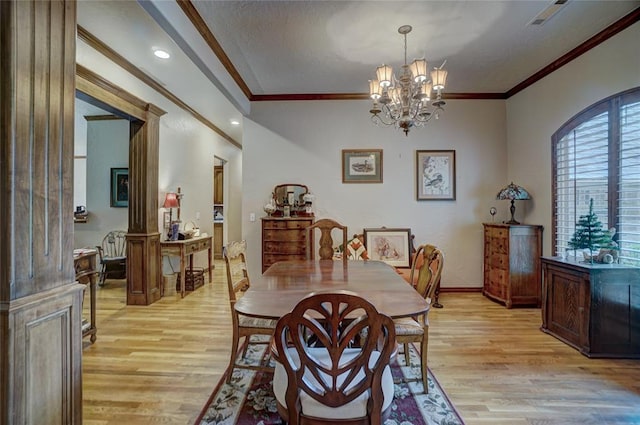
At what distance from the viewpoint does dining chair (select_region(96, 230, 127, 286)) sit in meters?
5.09

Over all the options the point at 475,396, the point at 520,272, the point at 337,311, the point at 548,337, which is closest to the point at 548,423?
the point at 475,396

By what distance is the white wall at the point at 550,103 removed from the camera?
2.93 meters

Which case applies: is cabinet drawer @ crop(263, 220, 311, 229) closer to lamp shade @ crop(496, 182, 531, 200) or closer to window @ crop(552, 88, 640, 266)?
lamp shade @ crop(496, 182, 531, 200)

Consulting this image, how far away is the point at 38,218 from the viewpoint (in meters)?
1.38

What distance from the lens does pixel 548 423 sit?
1872 mm

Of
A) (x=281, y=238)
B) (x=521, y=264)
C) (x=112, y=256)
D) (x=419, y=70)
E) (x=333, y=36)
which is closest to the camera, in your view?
(x=419, y=70)

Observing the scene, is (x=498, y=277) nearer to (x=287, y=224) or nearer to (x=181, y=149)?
(x=287, y=224)

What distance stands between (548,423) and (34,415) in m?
2.65

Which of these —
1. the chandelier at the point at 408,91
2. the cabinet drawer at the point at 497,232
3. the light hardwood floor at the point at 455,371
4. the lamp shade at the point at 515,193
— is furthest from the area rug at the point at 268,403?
the lamp shade at the point at 515,193

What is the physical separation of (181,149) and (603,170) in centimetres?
549

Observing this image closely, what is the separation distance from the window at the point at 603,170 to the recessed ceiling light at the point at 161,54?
4.43 m

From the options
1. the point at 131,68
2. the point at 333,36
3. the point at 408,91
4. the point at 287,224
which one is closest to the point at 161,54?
the point at 131,68

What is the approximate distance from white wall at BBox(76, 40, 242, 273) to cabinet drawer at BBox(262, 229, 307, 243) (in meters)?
1.58

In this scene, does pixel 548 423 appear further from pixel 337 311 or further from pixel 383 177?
pixel 383 177
